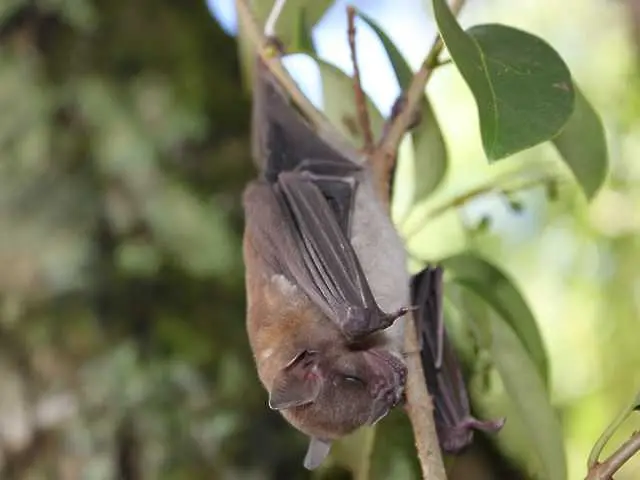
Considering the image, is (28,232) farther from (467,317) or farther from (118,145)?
(467,317)

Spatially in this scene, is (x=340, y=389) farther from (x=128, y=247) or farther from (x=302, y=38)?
(x=128, y=247)

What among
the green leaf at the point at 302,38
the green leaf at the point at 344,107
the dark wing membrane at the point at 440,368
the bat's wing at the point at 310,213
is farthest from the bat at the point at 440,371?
the green leaf at the point at 302,38

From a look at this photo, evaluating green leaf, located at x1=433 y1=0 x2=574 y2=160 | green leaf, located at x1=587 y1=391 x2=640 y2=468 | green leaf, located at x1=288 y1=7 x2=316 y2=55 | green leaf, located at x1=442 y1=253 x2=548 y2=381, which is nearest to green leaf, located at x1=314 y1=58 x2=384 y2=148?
green leaf, located at x1=288 y1=7 x2=316 y2=55

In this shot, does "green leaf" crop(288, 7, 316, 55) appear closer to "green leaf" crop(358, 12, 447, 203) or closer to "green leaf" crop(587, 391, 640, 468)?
"green leaf" crop(358, 12, 447, 203)

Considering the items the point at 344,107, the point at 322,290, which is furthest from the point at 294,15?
the point at 322,290

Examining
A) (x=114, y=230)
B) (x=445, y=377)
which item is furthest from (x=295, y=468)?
(x=114, y=230)
